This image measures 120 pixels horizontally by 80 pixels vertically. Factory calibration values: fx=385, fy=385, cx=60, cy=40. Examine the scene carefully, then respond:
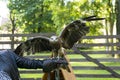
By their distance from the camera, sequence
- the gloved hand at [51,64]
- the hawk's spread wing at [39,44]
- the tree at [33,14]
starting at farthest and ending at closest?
the tree at [33,14], the hawk's spread wing at [39,44], the gloved hand at [51,64]

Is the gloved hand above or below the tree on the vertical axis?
above

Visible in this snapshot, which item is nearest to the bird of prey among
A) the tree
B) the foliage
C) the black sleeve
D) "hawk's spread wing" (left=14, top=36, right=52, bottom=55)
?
"hawk's spread wing" (left=14, top=36, right=52, bottom=55)

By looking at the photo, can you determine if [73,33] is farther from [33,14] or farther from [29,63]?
[33,14]

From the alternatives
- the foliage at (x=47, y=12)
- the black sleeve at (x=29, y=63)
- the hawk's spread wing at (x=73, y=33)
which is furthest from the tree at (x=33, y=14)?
the black sleeve at (x=29, y=63)

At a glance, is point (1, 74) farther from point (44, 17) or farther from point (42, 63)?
point (44, 17)

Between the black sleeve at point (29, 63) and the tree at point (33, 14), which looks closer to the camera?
the black sleeve at point (29, 63)

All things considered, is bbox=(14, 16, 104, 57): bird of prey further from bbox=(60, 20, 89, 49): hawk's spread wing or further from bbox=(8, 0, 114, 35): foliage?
bbox=(8, 0, 114, 35): foliage

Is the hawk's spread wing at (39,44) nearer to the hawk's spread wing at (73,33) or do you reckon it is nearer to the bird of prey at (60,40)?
the bird of prey at (60,40)

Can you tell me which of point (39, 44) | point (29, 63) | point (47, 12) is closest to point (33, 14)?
point (47, 12)

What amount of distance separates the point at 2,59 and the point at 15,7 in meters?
33.6

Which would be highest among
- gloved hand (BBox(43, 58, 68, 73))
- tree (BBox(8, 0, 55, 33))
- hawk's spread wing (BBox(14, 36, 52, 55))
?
gloved hand (BBox(43, 58, 68, 73))

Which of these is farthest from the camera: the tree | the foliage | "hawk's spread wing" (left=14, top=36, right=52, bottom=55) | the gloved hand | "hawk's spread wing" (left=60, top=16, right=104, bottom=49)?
the tree

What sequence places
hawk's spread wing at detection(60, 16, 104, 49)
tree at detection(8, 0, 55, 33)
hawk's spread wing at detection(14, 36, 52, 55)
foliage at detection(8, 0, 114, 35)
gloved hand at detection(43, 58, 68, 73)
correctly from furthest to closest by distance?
1. tree at detection(8, 0, 55, 33)
2. foliage at detection(8, 0, 114, 35)
3. hawk's spread wing at detection(60, 16, 104, 49)
4. hawk's spread wing at detection(14, 36, 52, 55)
5. gloved hand at detection(43, 58, 68, 73)

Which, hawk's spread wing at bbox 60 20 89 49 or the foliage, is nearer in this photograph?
hawk's spread wing at bbox 60 20 89 49
